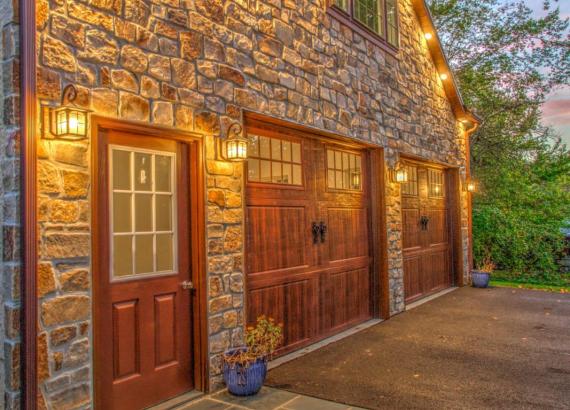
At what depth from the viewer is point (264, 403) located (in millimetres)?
3770

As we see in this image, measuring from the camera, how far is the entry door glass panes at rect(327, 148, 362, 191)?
604 centimetres

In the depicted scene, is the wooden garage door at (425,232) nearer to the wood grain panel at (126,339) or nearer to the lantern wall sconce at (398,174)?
the lantern wall sconce at (398,174)

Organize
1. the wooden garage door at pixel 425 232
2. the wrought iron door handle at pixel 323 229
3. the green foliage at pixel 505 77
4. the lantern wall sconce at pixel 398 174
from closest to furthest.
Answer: the wrought iron door handle at pixel 323 229, the lantern wall sconce at pixel 398 174, the wooden garage door at pixel 425 232, the green foliage at pixel 505 77

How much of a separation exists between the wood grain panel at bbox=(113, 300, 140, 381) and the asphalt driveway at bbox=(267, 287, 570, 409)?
1.34 meters

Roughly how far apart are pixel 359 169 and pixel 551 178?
12.6 meters

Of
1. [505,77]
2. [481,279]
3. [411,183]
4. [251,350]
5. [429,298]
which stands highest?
[505,77]

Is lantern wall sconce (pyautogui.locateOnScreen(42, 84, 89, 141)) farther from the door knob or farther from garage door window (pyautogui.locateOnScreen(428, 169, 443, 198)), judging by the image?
garage door window (pyautogui.locateOnScreen(428, 169, 443, 198))

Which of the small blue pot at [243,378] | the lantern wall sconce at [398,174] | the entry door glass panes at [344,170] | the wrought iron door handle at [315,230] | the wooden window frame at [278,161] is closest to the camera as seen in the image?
the small blue pot at [243,378]

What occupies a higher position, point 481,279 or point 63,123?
point 63,123

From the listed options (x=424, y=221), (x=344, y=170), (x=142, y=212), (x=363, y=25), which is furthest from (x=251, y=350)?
(x=424, y=221)

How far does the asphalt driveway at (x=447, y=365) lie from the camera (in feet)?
12.6

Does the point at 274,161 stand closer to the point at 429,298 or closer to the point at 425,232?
the point at 425,232

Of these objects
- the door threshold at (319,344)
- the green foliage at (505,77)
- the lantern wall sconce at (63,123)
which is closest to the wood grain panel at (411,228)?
the door threshold at (319,344)

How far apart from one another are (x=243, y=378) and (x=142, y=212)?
1.59m
